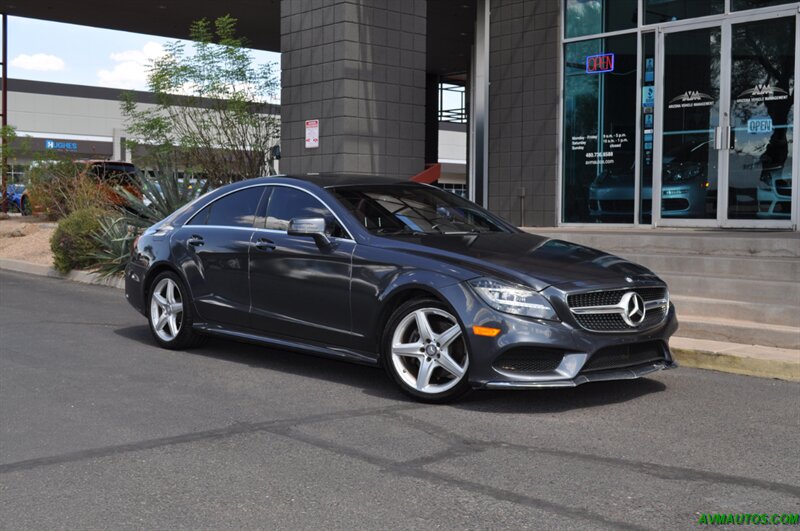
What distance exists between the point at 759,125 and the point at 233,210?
8029 millimetres

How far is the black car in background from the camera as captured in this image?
586 cm

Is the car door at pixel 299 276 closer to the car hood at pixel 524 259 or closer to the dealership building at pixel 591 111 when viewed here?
the car hood at pixel 524 259

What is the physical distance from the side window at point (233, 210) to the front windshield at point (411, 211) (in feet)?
2.82

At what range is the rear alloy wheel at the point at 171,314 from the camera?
26.4ft

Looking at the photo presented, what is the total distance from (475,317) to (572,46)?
1043 centimetres

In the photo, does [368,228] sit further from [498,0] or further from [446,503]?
[498,0]

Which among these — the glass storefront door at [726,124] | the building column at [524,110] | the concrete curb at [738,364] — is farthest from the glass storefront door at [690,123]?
the concrete curb at [738,364]

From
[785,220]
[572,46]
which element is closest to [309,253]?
[785,220]

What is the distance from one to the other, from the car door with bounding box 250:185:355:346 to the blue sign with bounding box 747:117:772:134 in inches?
307

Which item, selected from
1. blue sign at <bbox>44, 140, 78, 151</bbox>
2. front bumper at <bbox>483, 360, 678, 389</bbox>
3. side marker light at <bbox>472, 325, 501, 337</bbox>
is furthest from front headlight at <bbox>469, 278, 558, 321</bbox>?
blue sign at <bbox>44, 140, 78, 151</bbox>

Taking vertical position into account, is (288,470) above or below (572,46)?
below

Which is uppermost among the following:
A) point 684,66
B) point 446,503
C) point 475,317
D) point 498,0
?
point 498,0

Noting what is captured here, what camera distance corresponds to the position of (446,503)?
4.21m

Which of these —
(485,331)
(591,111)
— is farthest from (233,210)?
(591,111)
